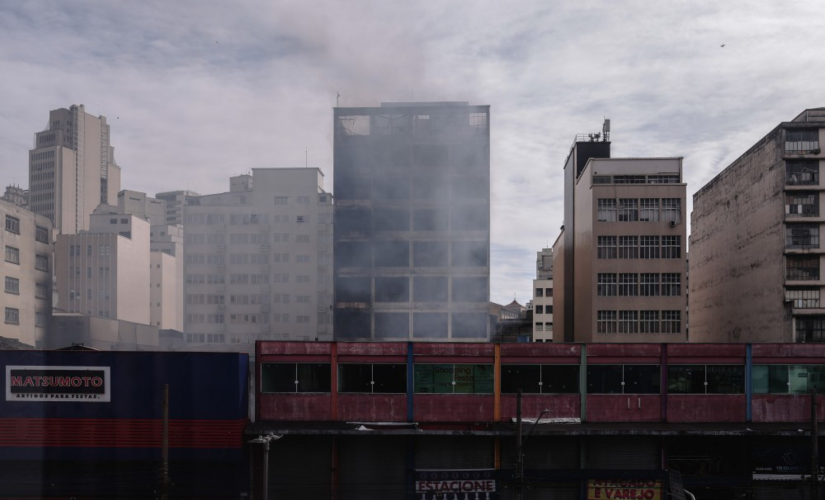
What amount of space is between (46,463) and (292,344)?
36.2 ft

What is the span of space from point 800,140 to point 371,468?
4124 centimetres

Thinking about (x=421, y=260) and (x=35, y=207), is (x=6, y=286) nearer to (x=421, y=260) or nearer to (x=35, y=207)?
(x=421, y=260)

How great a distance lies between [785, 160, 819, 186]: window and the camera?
48.5 m

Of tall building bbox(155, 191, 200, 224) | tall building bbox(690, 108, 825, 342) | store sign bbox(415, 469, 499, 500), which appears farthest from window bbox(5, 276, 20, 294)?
tall building bbox(155, 191, 200, 224)

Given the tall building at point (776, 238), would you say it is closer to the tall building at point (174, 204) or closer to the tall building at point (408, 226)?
the tall building at point (408, 226)

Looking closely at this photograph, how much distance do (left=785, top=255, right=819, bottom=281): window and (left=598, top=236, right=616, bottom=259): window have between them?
1253 cm

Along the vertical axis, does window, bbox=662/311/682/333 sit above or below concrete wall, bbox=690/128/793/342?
below

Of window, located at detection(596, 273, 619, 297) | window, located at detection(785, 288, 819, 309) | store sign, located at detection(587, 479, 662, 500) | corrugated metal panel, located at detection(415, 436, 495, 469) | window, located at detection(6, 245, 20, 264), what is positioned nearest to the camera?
store sign, located at detection(587, 479, 662, 500)

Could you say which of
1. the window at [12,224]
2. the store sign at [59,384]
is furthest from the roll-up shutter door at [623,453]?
the window at [12,224]

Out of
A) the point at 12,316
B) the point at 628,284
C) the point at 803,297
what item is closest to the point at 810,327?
A: the point at 803,297

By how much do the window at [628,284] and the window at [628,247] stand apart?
1.50 metres

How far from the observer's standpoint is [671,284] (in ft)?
167

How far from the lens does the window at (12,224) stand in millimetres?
76875

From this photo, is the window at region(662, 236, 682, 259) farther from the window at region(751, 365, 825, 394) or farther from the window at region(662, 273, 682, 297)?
the window at region(751, 365, 825, 394)
